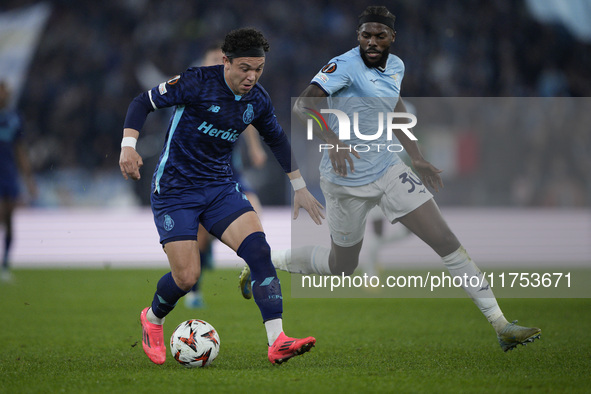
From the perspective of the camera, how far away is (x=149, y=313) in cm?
497

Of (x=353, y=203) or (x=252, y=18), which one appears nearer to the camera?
(x=353, y=203)

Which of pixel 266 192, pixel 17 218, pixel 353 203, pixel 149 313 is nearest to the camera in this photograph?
pixel 149 313

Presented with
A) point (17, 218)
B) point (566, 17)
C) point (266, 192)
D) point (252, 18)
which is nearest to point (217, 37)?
point (252, 18)

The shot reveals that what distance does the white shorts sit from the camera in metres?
5.30

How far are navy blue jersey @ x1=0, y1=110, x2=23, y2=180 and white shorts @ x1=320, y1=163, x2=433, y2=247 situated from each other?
6.25m

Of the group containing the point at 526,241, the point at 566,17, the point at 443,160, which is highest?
the point at 566,17

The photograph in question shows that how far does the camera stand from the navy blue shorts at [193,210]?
4.70 meters

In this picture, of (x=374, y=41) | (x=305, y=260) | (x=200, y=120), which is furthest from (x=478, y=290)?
(x=200, y=120)

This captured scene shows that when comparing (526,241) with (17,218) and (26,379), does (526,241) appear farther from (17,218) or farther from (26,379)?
(26,379)

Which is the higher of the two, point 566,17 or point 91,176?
point 566,17

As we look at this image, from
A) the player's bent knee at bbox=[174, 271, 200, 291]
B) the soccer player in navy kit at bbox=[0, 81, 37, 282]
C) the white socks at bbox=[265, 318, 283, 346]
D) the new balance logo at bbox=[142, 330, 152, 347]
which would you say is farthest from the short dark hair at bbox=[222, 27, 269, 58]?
the soccer player in navy kit at bbox=[0, 81, 37, 282]

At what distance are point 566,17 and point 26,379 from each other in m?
14.7

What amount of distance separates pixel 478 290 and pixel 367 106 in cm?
152

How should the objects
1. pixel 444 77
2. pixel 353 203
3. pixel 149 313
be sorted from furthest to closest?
pixel 444 77, pixel 353 203, pixel 149 313
